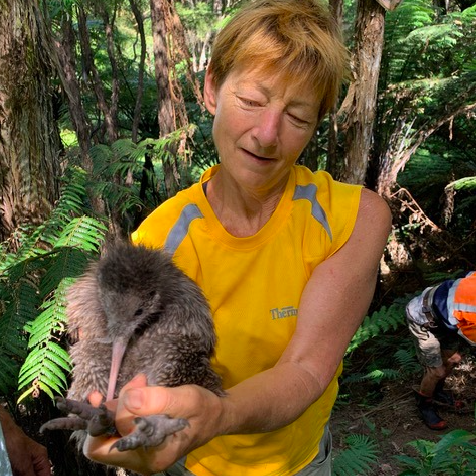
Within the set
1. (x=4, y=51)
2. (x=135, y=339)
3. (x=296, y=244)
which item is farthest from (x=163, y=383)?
(x=4, y=51)

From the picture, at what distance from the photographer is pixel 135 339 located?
1.81 meters

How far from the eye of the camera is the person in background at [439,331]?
13.8 feet

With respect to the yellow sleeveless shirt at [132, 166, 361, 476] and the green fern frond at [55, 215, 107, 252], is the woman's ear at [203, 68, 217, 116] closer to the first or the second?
the yellow sleeveless shirt at [132, 166, 361, 476]

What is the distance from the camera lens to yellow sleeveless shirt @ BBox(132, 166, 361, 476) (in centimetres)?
189

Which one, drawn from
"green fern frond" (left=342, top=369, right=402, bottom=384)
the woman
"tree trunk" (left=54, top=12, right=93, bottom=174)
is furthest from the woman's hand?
"green fern frond" (left=342, top=369, right=402, bottom=384)

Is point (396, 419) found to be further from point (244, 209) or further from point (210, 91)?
point (210, 91)

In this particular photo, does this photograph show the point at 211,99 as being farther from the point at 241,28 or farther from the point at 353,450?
the point at 353,450

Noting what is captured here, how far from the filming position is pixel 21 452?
2.11 meters

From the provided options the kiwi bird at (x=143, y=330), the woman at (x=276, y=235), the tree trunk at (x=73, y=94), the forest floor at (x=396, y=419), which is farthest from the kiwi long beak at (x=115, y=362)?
the tree trunk at (x=73, y=94)

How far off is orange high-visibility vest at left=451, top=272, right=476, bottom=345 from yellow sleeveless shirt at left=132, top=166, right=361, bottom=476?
8.14 ft

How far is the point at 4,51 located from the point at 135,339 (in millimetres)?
2004

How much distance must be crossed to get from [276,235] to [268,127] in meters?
0.41

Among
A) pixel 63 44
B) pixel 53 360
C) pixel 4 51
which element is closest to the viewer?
pixel 53 360

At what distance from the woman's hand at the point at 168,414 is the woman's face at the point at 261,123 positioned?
0.80 metres
